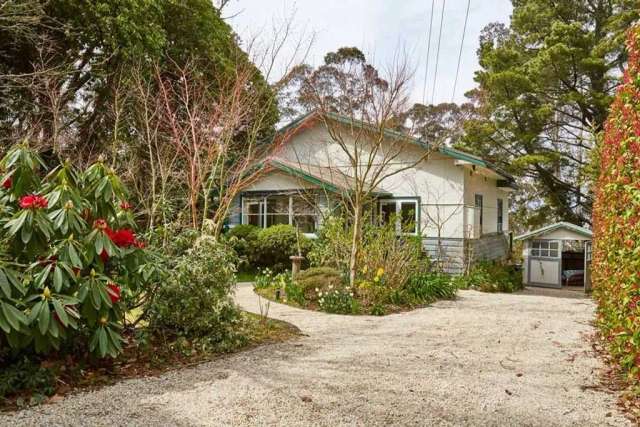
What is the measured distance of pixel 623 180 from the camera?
4230 millimetres

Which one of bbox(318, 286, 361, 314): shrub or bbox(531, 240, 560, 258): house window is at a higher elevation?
bbox(531, 240, 560, 258): house window

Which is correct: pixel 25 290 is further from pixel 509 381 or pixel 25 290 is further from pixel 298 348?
pixel 509 381

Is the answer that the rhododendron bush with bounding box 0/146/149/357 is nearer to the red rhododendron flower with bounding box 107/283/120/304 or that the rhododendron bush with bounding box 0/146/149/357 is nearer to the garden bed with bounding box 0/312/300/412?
the red rhododendron flower with bounding box 107/283/120/304

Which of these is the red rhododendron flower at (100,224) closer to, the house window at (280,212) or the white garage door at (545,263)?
the house window at (280,212)

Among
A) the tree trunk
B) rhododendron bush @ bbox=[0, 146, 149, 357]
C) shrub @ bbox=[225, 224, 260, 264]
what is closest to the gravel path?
rhododendron bush @ bbox=[0, 146, 149, 357]

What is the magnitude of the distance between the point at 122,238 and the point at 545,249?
14.9 metres

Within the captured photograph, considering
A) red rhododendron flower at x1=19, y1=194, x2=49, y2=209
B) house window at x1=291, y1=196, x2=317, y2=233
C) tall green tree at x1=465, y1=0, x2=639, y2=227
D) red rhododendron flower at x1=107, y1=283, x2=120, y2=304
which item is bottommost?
red rhododendron flower at x1=107, y1=283, x2=120, y2=304

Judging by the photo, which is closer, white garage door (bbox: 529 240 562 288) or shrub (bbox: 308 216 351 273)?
shrub (bbox: 308 216 351 273)

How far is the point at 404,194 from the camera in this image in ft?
50.6

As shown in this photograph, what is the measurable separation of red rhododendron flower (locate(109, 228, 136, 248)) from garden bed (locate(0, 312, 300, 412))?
104cm

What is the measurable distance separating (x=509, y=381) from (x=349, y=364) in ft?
5.23

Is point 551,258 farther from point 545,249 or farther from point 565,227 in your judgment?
point 565,227

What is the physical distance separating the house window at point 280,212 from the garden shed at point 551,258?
739cm

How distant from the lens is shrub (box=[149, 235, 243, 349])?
16.9ft
